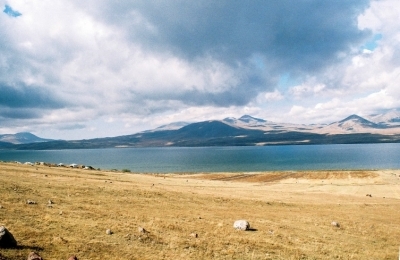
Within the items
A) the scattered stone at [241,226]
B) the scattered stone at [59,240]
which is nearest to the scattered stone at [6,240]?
the scattered stone at [59,240]

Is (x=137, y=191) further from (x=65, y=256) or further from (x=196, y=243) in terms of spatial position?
(x=65, y=256)

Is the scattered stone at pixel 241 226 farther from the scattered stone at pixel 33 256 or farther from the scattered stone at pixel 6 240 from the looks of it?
the scattered stone at pixel 6 240

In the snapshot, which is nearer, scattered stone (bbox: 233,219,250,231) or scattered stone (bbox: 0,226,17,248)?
scattered stone (bbox: 0,226,17,248)

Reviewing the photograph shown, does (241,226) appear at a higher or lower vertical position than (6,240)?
lower

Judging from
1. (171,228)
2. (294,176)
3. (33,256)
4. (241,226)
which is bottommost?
(294,176)

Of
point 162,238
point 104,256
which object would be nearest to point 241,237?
point 162,238

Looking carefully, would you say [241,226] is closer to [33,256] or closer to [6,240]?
[33,256]

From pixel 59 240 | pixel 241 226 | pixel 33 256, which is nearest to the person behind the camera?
pixel 33 256

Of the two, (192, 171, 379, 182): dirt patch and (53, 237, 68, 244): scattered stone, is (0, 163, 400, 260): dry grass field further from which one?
(192, 171, 379, 182): dirt patch

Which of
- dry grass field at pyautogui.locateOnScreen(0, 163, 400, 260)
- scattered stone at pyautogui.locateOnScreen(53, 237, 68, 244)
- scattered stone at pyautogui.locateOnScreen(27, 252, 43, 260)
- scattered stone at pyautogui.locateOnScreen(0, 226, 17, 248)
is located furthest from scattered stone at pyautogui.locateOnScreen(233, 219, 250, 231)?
scattered stone at pyautogui.locateOnScreen(0, 226, 17, 248)

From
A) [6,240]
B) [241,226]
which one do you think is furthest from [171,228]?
[6,240]

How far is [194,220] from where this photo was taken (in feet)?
99.8

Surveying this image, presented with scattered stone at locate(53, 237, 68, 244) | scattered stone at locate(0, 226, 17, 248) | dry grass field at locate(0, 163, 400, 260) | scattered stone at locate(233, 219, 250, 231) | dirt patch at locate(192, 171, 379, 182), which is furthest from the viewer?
dirt patch at locate(192, 171, 379, 182)

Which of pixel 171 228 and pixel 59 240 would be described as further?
pixel 171 228
